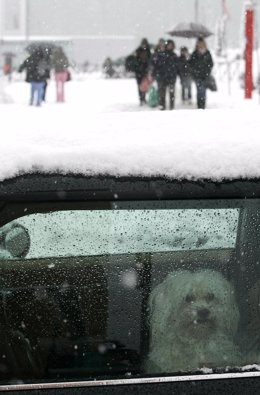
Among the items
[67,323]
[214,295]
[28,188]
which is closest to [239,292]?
[214,295]

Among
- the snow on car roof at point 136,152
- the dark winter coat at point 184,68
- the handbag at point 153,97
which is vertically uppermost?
the dark winter coat at point 184,68

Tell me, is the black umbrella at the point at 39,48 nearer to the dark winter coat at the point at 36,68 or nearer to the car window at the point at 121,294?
the dark winter coat at the point at 36,68

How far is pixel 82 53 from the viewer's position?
263ft

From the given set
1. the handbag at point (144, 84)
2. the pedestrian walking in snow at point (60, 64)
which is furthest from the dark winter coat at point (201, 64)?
the pedestrian walking in snow at point (60, 64)

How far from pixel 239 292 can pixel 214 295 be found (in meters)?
0.06

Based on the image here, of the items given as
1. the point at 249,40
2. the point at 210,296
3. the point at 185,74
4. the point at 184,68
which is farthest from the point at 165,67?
the point at 210,296

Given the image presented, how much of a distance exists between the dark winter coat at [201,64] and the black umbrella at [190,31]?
618 centimetres

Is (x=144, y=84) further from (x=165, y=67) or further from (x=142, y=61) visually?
(x=165, y=67)

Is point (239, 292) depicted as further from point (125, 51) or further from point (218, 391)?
point (125, 51)

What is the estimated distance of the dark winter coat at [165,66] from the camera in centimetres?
1825

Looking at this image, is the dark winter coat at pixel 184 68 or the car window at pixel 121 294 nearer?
the car window at pixel 121 294

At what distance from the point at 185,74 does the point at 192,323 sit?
1854cm

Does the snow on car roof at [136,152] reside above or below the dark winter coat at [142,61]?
below

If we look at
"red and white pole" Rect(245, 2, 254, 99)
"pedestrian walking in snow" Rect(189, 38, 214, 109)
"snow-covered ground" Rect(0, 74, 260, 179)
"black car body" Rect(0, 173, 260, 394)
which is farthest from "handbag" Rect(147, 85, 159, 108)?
"black car body" Rect(0, 173, 260, 394)
